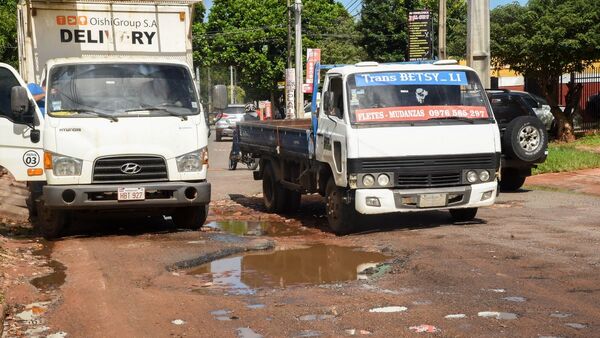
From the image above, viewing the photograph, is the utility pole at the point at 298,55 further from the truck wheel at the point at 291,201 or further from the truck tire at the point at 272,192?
the truck wheel at the point at 291,201

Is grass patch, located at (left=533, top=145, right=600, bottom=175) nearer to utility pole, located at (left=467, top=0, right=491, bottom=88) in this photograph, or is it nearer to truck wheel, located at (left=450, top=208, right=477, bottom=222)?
utility pole, located at (left=467, top=0, right=491, bottom=88)

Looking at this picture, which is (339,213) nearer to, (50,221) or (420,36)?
(50,221)

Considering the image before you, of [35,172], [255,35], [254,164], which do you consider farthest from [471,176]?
[255,35]

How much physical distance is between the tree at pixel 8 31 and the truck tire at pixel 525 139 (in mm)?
28251

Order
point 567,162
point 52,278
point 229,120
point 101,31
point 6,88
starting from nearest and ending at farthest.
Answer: point 52,278 → point 6,88 → point 101,31 → point 567,162 → point 229,120

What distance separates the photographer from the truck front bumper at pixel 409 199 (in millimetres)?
11375

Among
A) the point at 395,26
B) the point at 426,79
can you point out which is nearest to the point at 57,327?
the point at 426,79

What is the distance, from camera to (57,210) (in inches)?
465

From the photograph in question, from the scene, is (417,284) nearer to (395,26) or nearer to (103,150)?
(103,150)

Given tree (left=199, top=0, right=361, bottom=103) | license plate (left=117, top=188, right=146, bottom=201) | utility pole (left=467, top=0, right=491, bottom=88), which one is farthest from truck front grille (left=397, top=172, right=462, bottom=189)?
tree (left=199, top=0, right=361, bottom=103)

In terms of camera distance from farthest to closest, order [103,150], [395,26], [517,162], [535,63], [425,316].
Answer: [395,26] → [535,63] → [517,162] → [103,150] → [425,316]

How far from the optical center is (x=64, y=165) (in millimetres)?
11320

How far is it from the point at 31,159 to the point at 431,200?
17.4 ft

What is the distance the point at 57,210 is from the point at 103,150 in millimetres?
1175
